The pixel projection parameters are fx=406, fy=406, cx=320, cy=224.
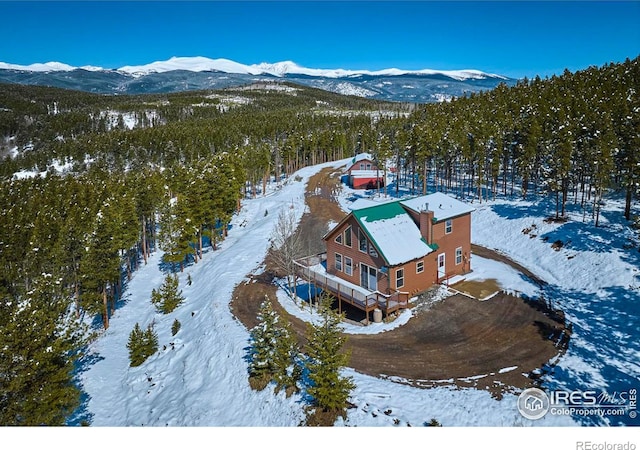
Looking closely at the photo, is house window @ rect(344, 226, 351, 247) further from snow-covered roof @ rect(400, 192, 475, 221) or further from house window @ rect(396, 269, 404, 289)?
snow-covered roof @ rect(400, 192, 475, 221)

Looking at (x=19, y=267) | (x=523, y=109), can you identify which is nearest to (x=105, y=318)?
(x=19, y=267)

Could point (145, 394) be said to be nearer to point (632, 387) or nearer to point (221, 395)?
point (221, 395)

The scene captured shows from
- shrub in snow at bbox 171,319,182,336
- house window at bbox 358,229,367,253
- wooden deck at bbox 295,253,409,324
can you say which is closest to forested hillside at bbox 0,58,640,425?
shrub in snow at bbox 171,319,182,336

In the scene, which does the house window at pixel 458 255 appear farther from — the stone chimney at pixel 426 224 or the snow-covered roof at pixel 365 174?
the snow-covered roof at pixel 365 174

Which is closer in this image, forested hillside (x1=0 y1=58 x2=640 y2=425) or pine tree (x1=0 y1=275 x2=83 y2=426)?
pine tree (x1=0 y1=275 x2=83 y2=426)

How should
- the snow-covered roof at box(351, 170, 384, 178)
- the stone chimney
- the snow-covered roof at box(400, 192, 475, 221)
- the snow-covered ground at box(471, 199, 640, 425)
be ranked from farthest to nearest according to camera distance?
the snow-covered roof at box(351, 170, 384, 178)
the snow-covered roof at box(400, 192, 475, 221)
the stone chimney
the snow-covered ground at box(471, 199, 640, 425)
